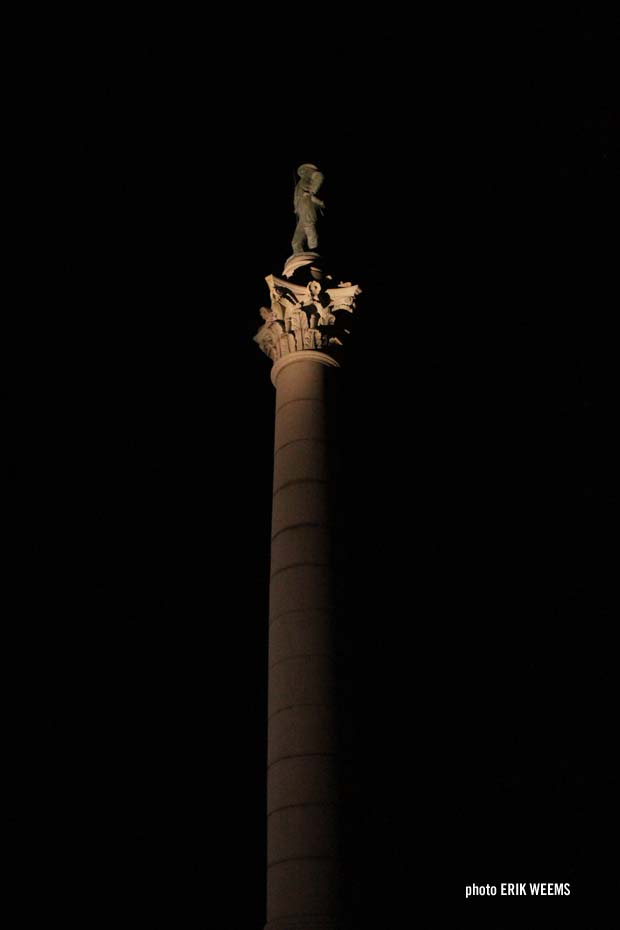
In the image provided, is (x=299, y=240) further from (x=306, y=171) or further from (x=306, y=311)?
(x=306, y=311)

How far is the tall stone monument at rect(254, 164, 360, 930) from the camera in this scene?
23000 millimetres

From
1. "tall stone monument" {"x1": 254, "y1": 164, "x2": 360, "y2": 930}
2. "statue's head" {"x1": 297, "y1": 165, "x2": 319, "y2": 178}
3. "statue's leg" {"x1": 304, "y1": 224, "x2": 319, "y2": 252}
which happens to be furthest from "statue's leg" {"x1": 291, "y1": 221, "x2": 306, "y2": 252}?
"statue's head" {"x1": 297, "y1": 165, "x2": 319, "y2": 178}

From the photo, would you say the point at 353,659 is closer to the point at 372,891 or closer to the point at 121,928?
the point at 372,891

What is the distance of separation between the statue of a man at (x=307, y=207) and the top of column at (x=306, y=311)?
1.43 meters

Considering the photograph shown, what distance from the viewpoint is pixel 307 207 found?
3669 centimetres

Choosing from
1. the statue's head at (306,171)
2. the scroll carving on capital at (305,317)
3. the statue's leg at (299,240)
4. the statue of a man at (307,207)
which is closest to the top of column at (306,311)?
the scroll carving on capital at (305,317)

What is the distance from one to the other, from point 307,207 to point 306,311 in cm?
620

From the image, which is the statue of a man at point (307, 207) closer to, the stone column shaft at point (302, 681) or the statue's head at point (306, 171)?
the statue's head at point (306, 171)

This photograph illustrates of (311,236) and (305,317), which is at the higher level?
(311,236)

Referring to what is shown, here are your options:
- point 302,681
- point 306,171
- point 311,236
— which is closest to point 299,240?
point 311,236

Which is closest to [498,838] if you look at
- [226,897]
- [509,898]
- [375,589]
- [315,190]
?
[509,898]

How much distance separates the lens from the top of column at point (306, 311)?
3212 centimetres

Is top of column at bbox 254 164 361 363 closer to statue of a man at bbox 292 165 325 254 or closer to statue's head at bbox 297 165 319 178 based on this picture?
statue of a man at bbox 292 165 325 254

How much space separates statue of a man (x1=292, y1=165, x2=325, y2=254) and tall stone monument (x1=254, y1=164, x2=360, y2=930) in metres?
0.99
